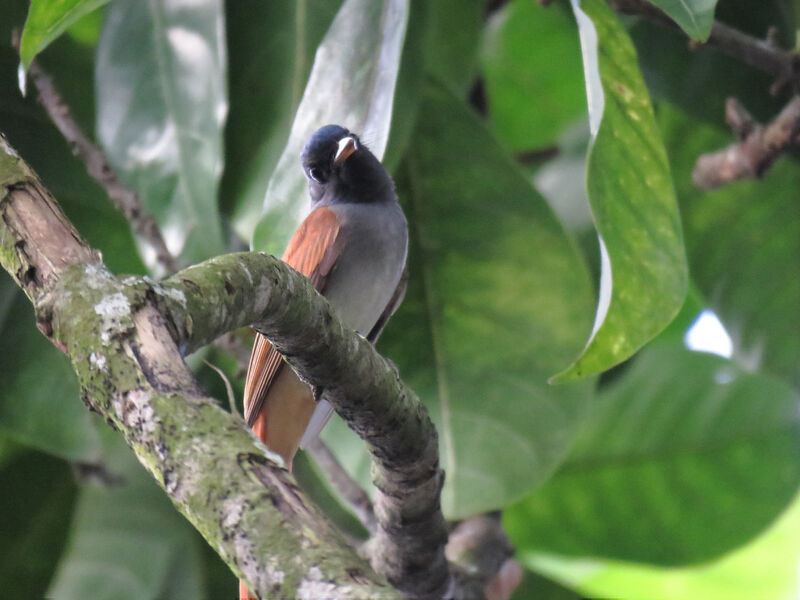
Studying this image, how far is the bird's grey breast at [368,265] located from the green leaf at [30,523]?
89 centimetres

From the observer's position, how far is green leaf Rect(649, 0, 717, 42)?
1.36 metres

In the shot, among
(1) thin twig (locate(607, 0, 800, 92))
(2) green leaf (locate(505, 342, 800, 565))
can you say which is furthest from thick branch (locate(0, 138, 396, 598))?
(2) green leaf (locate(505, 342, 800, 565))

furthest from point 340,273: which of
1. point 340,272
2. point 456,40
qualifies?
point 456,40

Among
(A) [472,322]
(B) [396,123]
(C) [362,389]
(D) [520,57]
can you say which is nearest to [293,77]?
(B) [396,123]

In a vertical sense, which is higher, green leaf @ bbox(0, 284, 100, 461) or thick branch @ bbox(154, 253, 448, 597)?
thick branch @ bbox(154, 253, 448, 597)

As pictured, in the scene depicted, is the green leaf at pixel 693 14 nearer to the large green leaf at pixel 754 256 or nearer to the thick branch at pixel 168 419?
the thick branch at pixel 168 419

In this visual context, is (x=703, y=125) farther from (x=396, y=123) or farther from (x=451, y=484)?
(x=451, y=484)

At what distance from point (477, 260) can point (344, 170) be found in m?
0.46

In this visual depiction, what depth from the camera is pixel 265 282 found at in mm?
1021

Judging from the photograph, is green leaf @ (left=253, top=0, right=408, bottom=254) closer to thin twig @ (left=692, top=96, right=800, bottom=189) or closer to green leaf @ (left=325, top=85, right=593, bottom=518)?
green leaf @ (left=325, top=85, right=593, bottom=518)

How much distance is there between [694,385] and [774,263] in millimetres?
373

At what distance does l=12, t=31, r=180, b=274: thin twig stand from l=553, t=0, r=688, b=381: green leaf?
83cm

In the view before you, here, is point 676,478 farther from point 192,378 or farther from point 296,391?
point 192,378

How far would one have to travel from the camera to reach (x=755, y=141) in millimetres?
2070
